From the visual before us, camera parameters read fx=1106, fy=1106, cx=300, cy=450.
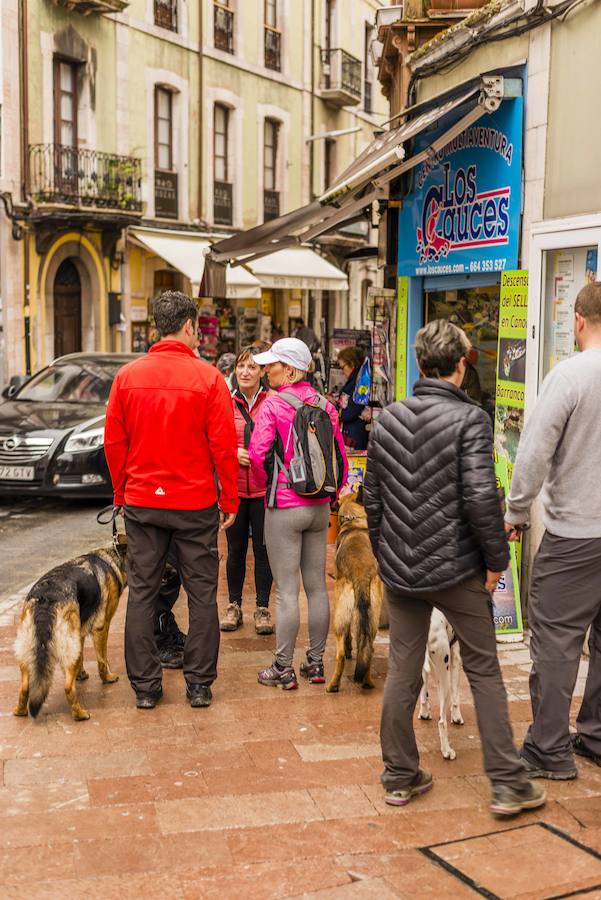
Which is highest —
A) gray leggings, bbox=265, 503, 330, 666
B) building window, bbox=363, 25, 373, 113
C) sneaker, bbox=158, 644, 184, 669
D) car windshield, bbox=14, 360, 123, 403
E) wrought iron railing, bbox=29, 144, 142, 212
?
building window, bbox=363, 25, 373, 113

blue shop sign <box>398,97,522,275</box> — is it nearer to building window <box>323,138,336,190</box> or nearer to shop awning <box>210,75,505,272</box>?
shop awning <box>210,75,505,272</box>

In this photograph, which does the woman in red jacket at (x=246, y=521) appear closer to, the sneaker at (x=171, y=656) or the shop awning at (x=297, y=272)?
the sneaker at (x=171, y=656)

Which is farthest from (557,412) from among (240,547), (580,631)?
(240,547)

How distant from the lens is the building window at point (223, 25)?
98.3ft

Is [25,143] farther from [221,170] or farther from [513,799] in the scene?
[513,799]

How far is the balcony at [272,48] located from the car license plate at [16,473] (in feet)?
77.4

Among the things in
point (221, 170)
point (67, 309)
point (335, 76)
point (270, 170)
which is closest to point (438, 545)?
point (67, 309)

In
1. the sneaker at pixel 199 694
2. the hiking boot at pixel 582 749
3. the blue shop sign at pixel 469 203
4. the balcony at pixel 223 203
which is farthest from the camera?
the balcony at pixel 223 203

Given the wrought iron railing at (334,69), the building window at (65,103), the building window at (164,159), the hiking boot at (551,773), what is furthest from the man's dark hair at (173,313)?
the wrought iron railing at (334,69)

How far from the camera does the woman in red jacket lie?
23.6 ft

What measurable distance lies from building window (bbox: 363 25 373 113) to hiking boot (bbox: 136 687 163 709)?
36.0m

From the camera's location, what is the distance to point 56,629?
548 centimetres

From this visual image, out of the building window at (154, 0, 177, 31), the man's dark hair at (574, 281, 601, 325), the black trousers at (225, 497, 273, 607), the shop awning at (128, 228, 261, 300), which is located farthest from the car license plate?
the building window at (154, 0, 177, 31)

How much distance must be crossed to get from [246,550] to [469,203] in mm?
3256
